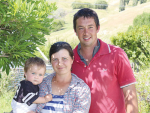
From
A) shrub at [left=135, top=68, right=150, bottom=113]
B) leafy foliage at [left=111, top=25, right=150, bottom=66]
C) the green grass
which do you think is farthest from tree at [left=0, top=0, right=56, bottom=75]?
leafy foliage at [left=111, top=25, right=150, bottom=66]

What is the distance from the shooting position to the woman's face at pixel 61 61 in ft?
8.37

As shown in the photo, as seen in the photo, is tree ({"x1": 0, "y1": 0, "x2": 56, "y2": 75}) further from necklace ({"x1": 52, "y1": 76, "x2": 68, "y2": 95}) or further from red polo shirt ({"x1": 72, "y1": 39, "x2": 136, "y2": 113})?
red polo shirt ({"x1": 72, "y1": 39, "x2": 136, "y2": 113})

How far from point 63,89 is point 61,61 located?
1.29 ft

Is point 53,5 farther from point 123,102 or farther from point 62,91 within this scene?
point 123,102

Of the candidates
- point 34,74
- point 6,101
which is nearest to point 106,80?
point 34,74

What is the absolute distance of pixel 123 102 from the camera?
2875 mm

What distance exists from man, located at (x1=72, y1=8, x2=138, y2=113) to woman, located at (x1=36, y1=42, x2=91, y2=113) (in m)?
0.30

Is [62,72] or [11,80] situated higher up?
[62,72]

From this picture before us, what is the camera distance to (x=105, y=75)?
2.79m

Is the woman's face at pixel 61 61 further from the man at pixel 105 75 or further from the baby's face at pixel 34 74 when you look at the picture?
the man at pixel 105 75

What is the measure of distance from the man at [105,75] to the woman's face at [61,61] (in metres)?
0.39

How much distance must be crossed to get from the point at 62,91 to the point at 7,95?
743 cm

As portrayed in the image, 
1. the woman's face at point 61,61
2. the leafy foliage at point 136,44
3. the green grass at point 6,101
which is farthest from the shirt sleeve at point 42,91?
the leafy foliage at point 136,44

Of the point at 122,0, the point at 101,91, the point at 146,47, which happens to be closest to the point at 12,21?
the point at 101,91
